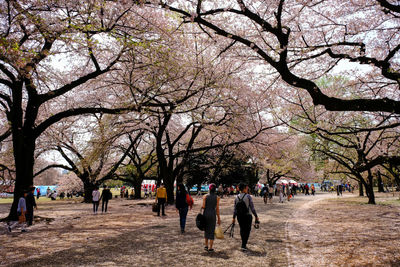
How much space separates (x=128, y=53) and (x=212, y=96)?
624 cm

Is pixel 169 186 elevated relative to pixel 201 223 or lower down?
elevated

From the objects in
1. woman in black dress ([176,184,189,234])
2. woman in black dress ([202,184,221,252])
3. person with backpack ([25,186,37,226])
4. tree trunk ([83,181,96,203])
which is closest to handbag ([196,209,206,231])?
woman in black dress ([202,184,221,252])

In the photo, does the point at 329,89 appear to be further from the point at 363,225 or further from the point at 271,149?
the point at 363,225

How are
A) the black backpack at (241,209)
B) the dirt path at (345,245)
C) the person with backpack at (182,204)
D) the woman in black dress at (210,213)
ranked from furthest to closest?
the person with backpack at (182,204) → the black backpack at (241,209) → the woman in black dress at (210,213) → the dirt path at (345,245)

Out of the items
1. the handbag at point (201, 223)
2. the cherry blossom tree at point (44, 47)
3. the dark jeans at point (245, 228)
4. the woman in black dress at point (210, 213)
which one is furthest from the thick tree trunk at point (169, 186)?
the dark jeans at point (245, 228)

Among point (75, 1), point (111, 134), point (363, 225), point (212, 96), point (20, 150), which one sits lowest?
point (363, 225)

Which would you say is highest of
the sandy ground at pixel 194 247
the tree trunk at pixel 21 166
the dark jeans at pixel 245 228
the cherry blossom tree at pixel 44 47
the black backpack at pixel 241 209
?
the cherry blossom tree at pixel 44 47

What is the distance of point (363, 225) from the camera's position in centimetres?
1027

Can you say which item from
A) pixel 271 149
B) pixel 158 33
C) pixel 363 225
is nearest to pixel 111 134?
pixel 158 33

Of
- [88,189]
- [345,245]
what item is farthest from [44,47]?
[88,189]

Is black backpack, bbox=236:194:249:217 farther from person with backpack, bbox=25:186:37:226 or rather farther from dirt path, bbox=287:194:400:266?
person with backpack, bbox=25:186:37:226

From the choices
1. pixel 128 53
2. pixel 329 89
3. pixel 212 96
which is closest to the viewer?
pixel 128 53

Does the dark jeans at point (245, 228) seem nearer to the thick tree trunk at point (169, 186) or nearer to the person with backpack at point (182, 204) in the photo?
the person with backpack at point (182, 204)

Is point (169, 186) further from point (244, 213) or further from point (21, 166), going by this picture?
point (244, 213)
